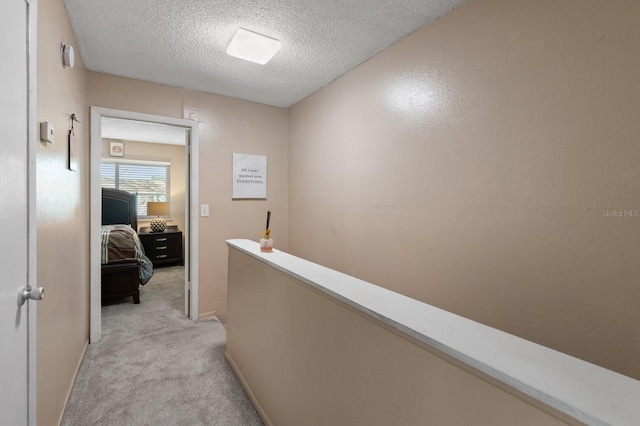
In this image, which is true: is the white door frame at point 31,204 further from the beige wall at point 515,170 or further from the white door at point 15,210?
the beige wall at point 515,170

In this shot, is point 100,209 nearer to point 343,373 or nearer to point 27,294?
point 27,294

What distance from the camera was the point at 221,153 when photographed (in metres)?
3.22

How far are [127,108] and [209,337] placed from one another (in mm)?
2211

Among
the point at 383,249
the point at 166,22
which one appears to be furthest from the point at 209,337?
the point at 166,22

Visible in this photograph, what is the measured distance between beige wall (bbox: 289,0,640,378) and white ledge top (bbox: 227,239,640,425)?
33.4 inches

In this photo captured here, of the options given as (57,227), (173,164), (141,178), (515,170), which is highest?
(173,164)

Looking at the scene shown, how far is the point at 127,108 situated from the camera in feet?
9.07

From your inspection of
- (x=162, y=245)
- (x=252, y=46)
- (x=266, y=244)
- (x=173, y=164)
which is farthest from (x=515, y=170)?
(x=173, y=164)

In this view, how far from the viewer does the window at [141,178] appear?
17.6 feet

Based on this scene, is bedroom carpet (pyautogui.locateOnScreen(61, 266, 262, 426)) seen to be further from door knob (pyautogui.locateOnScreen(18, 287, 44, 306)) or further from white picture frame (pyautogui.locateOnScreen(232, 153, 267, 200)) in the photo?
white picture frame (pyautogui.locateOnScreen(232, 153, 267, 200))

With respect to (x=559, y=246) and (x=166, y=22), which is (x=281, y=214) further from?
(x=559, y=246)

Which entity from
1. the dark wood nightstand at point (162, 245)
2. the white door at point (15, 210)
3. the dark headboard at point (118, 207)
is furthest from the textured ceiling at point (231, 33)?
the dark wood nightstand at point (162, 245)

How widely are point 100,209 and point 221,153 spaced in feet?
3.96

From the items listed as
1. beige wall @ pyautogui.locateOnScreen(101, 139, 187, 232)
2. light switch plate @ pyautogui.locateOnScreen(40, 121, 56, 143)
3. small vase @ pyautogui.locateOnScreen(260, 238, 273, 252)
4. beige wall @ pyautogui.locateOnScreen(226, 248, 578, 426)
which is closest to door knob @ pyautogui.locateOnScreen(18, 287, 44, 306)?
light switch plate @ pyautogui.locateOnScreen(40, 121, 56, 143)
